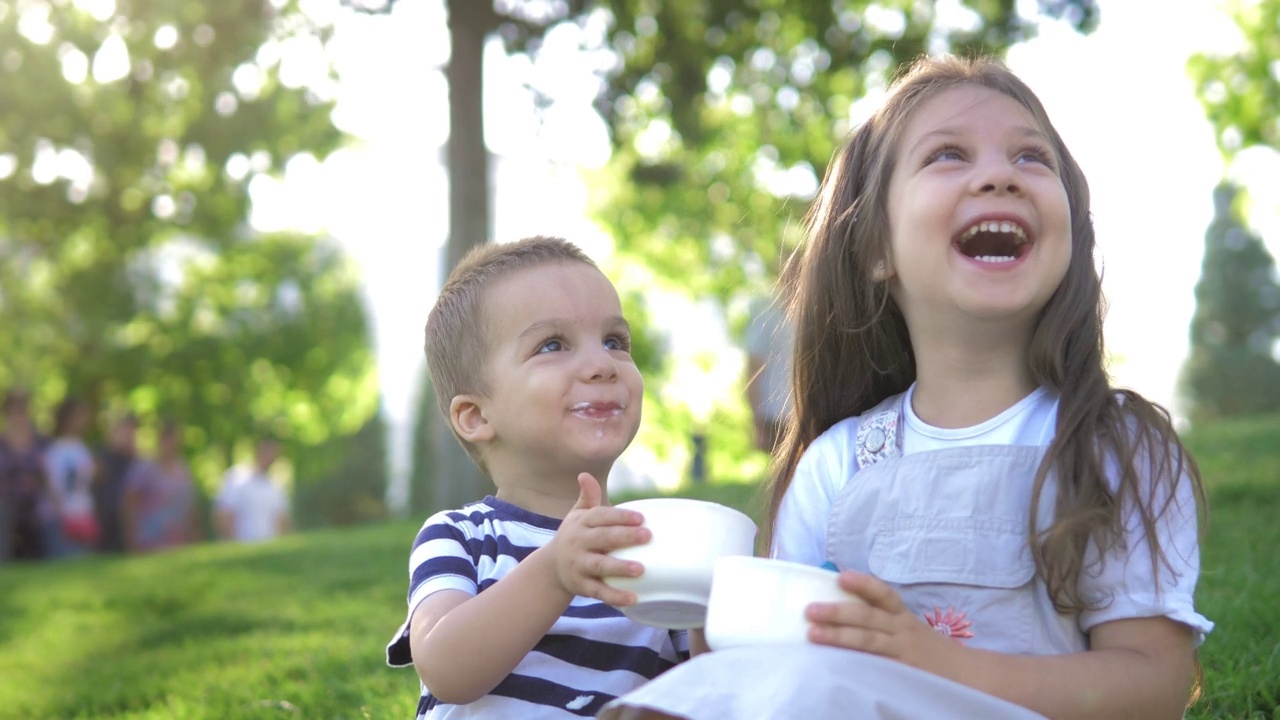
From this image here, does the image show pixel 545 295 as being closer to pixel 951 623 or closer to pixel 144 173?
pixel 951 623

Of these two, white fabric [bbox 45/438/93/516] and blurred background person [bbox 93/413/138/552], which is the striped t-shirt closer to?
white fabric [bbox 45/438/93/516]

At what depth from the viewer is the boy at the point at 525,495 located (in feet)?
7.26

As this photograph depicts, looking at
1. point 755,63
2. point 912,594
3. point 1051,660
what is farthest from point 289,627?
point 755,63

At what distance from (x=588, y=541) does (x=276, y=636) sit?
13.2 ft

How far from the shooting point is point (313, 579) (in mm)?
7688

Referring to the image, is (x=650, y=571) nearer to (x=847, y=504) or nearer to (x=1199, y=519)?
(x=847, y=504)

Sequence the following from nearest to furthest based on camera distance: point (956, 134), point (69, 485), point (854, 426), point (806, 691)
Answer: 1. point (806, 691)
2. point (956, 134)
3. point (854, 426)
4. point (69, 485)

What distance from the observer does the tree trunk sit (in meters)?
8.82

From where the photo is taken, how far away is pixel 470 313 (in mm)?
2762

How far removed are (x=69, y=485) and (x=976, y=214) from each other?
13.3 meters

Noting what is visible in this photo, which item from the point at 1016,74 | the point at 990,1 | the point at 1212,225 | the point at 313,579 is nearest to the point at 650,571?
the point at 1016,74

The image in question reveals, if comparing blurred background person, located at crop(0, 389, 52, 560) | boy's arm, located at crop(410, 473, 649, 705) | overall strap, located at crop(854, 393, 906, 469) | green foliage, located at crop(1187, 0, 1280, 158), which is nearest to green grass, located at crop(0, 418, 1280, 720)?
overall strap, located at crop(854, 393, 906, 469)

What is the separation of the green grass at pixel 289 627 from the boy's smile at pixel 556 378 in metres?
0.63

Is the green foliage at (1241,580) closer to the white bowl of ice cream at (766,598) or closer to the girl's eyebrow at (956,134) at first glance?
the girl's eyebrow at (956,134)
